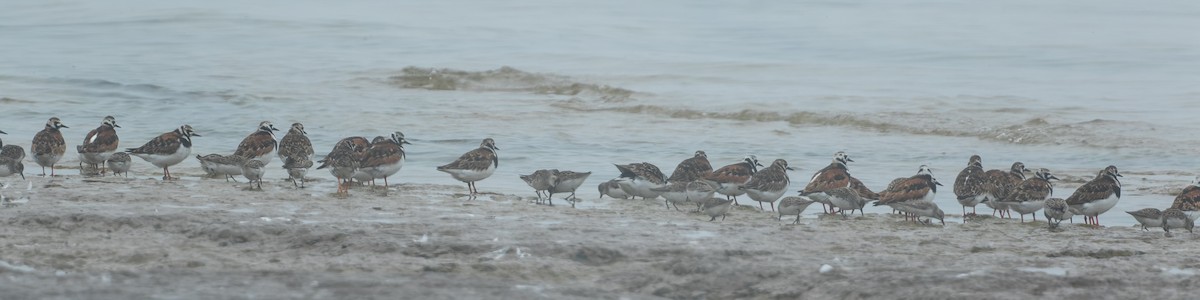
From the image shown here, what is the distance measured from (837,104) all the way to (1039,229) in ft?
55.7

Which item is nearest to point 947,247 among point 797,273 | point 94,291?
point 797,273

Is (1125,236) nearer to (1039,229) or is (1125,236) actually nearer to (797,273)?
(1039,229)

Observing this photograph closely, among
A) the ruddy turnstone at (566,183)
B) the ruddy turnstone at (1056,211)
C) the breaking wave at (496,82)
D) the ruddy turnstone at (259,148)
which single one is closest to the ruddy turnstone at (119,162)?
the ruddy turnstone at (259,148)

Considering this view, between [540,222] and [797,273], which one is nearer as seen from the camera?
[797,273]

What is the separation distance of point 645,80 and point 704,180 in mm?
20289

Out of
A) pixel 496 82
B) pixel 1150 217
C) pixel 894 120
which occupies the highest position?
pixel 496 82

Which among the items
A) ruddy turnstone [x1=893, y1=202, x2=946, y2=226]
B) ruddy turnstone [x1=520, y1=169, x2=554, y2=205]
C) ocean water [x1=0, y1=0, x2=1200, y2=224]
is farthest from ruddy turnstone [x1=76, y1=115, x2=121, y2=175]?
ruddy turnstone [x1=893, y1=202, x2=946, y2=226]

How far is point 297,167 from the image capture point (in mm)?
15945

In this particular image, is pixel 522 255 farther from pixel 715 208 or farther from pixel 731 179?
pixel 731 179

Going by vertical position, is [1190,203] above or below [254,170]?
below

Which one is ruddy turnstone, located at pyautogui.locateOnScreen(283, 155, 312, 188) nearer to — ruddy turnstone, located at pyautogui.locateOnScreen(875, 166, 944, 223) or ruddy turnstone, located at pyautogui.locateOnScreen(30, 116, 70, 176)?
ruddy turnstone, located at pyautogui.locateOnScreen(30, 116, 70, 176)

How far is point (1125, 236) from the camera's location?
12680mm

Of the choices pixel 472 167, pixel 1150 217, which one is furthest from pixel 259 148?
pixel 1150 217

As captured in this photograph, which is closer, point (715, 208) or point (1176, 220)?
point (1176, 220)
